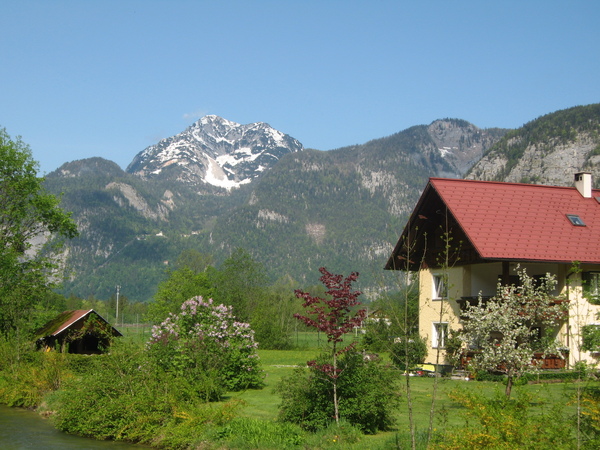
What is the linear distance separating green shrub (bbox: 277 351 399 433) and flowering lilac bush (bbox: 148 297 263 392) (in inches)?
165

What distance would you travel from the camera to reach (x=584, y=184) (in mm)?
36062

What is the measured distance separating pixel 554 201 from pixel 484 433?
26824 millimetres

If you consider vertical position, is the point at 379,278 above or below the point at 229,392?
above

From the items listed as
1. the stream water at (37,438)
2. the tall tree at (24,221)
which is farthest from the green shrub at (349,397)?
the tall tree at (24,221)

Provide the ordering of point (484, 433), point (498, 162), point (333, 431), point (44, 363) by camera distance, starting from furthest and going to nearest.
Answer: point (498, 162)
point (44, 363)
point (333, 431)
point (484, 433)

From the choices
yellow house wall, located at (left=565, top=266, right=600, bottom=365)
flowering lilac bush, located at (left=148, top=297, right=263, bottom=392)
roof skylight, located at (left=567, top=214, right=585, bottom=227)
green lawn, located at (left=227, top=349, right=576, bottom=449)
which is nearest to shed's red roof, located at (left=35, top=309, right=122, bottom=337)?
green lawn, located at (left=227, top=349, right=576, bottom=449)

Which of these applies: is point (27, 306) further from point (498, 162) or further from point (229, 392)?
point (498, 162)

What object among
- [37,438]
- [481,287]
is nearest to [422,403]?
[37,438]

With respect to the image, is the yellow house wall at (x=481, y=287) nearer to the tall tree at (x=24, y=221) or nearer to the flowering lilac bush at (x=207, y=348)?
the flowering lilac bush at (x=207, y=348)

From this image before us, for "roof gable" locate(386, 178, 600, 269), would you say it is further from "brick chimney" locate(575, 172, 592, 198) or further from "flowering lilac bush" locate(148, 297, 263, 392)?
"flowering lilac bush" locate(148, 297, 263, 392)

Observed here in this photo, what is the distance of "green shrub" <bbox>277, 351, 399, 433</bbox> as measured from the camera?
53.8 ft

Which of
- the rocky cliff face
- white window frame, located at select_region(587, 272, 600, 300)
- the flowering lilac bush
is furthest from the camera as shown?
the rocky cliff face

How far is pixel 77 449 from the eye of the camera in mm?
17906

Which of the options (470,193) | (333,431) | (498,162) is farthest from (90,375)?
(498,162)
